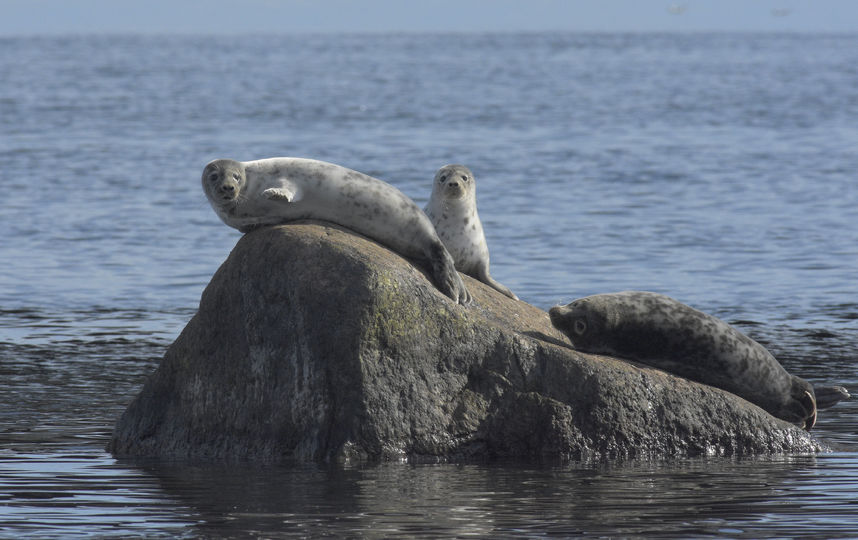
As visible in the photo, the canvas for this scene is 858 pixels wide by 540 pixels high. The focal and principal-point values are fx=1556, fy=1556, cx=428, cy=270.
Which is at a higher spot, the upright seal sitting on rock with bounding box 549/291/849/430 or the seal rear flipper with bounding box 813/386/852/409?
the upright seal sitting on rock with bounding box 549/291/849/430

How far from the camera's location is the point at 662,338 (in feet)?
27.5

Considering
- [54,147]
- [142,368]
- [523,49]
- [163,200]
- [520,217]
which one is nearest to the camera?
[142,368]

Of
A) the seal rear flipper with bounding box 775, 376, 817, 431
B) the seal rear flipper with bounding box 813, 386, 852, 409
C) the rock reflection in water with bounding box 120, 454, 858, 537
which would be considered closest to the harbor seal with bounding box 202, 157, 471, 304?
the rock reflection in water with bounding box 120, 454, 858, 537

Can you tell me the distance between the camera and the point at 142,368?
10.9 metres

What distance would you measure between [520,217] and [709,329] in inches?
468

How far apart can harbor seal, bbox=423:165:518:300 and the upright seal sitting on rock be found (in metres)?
0.80

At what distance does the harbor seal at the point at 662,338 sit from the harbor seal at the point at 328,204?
65 cm

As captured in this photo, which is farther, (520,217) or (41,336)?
(520,217)

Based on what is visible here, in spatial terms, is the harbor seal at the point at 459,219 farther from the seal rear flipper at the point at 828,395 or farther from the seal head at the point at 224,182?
the seal rear flipper at the point at 828,395

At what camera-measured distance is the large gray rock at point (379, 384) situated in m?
7.71

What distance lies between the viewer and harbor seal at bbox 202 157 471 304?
8172 millimetres

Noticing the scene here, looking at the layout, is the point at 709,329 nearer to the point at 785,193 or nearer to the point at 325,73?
the point at 785,193

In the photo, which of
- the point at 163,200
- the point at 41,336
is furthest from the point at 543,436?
the point at 163,200

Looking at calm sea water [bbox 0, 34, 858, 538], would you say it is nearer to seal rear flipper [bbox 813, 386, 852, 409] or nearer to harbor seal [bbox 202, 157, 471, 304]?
seal rear flipper [bbox 813, 386, 852, 409]
